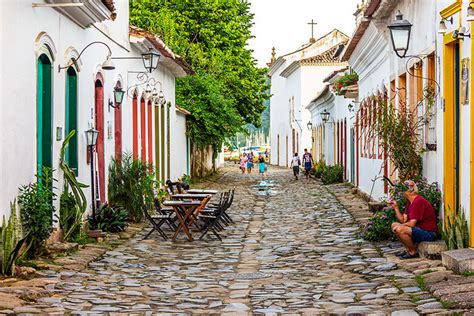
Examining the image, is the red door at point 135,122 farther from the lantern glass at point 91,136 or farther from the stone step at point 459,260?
the stone step at point 459,260

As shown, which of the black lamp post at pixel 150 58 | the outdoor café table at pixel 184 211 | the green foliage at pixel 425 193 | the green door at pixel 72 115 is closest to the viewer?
the green foliage at pixel 425 193

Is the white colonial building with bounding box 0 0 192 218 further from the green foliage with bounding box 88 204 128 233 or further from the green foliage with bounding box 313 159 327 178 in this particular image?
the green foliage with bounding box 313 159 327 178

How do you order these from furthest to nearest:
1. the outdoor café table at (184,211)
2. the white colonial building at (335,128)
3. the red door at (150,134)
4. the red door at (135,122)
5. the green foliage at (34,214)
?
the white colonial building at (335,128), the red door at (150,134), the red door at (135,122), the outdoor café table at (184,211), the green foliage at (34,214)

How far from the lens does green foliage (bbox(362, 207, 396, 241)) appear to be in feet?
44.2

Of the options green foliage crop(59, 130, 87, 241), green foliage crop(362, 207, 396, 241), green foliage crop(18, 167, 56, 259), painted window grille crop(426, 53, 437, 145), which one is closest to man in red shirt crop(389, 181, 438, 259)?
painted window grille crop(426, 53, 437, 145)

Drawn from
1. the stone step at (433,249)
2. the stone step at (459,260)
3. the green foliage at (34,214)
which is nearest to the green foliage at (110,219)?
the green foliage at (34,214)

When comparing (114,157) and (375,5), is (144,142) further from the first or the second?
(375,5)

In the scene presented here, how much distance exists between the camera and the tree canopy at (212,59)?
33438 millimetres

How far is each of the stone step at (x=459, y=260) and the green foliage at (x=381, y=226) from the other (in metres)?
3.30

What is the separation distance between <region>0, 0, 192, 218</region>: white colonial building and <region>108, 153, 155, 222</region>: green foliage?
380 millimetres

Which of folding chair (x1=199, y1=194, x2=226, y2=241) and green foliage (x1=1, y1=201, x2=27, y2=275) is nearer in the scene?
green foliage (x1=1, y1=201, x2=27, y2=275)

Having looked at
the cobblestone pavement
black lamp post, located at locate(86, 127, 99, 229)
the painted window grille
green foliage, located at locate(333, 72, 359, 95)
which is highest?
green foliage, located at locate(333, 72, 359, 95)

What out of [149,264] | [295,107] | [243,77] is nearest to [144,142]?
[149,264]

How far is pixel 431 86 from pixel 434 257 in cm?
305
